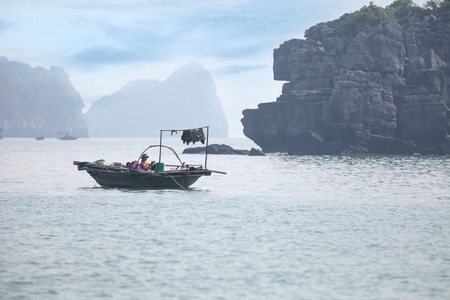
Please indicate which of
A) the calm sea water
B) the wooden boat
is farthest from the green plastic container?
the calm sea water

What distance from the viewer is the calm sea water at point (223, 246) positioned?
41.7 feet

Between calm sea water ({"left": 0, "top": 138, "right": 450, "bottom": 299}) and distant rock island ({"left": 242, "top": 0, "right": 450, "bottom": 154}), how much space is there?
58.1 metres

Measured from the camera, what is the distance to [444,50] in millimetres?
97625

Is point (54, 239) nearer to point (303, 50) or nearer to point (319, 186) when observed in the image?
point (319, 186)

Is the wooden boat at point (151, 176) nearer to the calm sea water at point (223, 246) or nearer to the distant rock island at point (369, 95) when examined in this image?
the calm sea water at point (223, 246)

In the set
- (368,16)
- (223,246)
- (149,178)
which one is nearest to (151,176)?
(149,178)

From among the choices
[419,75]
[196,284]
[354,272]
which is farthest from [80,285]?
[419,75]

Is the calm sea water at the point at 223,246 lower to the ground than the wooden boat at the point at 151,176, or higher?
lower

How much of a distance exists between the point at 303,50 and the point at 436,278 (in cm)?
9356

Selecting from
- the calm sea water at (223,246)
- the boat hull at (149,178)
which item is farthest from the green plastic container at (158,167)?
the calm sea water at (223,246)

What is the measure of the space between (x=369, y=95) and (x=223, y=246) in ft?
255

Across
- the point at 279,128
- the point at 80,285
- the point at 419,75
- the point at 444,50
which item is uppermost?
the point at 444,50

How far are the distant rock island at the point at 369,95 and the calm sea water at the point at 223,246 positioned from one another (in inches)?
2288

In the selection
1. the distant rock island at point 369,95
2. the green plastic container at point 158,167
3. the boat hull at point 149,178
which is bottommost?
the boat hull at point 149,178
